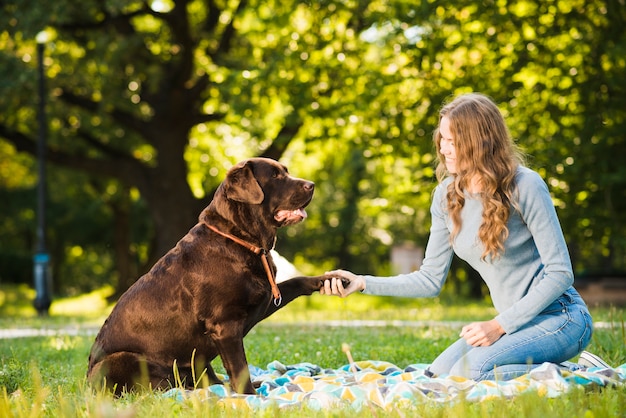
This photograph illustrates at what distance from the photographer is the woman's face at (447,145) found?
5000mm

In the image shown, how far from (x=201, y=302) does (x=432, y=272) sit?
163 centimetres

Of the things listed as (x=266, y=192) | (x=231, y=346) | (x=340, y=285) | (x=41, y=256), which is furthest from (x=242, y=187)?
(x=41, y=256)

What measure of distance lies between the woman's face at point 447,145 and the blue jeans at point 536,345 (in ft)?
3.42

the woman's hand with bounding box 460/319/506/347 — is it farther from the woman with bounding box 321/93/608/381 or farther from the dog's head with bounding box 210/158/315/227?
the dog's head with bounding box 210/158/315/227

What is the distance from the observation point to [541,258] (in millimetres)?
4754

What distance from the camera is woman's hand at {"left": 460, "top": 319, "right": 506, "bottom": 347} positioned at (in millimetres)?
4664

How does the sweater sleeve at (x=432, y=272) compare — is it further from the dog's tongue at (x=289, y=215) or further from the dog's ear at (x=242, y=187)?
the dog's ear at (x=242, y=187)

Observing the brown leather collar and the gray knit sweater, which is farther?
the brown leather collar

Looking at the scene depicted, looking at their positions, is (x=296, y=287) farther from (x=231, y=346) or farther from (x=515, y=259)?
(x=515, y=259)

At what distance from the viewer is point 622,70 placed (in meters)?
14.6

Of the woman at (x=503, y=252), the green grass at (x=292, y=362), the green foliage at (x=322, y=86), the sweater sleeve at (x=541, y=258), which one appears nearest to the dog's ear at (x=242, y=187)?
the woman at (x=503, y=252)

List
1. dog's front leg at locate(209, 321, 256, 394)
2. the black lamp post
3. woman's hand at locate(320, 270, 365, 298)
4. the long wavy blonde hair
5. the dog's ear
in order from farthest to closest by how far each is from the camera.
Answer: the black lamp post → woman's hand at locate(320, 270, 365, 298) → the dog's ear → the long wavy blonde hair → dog's front leg at locate(209, 321, 256, 394)

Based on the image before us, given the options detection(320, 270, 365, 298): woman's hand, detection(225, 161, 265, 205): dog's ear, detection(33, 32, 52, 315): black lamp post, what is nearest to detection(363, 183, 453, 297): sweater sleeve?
detection(320, 270, 365, 298): woman's hand

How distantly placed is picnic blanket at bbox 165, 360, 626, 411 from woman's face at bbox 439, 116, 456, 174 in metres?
1.34
